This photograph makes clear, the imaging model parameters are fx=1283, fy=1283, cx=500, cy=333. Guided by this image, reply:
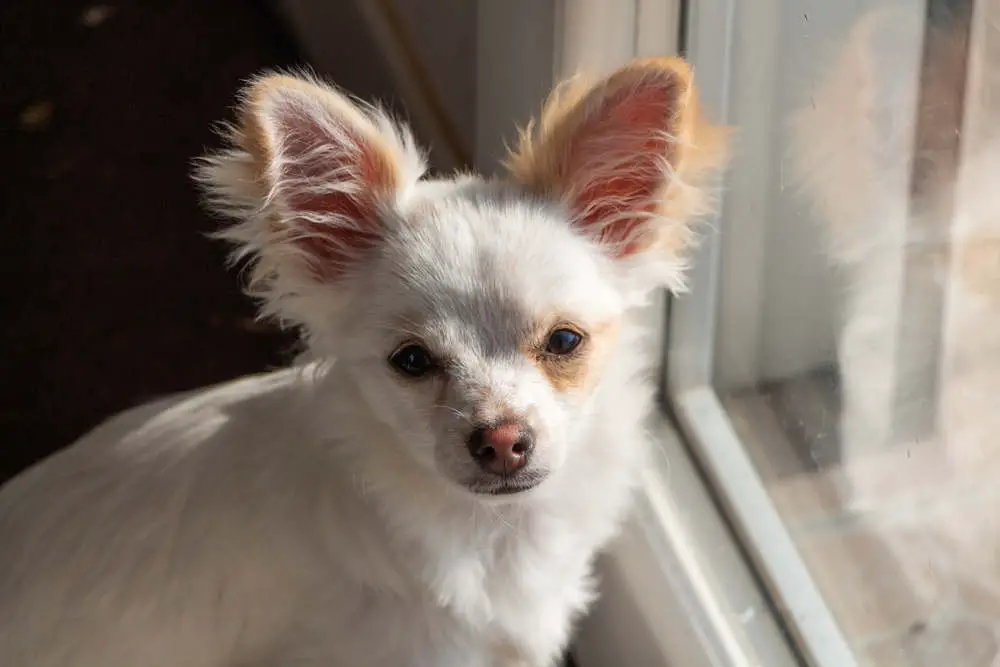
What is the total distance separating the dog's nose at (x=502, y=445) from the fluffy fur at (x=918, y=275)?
0.56 metres

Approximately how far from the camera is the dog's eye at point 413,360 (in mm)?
1124

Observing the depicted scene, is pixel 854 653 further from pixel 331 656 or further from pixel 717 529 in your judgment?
pixel 331 656

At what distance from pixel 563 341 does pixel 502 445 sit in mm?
117

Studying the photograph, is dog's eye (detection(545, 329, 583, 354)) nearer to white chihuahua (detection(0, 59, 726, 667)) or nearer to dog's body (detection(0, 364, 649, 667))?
white chihuahua (detection(0, 59, 726, 667))

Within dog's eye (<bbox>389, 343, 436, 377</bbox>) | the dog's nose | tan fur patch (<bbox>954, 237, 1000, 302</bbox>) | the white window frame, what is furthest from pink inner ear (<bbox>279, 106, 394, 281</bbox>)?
tan fur patch (<bbox>954, 237, 1000, 302</bbox>)

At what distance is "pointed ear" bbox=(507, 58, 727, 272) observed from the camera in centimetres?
108

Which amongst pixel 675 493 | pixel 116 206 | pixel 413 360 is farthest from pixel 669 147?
pixel 116 206

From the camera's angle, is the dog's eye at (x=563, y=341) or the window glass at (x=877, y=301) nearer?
the dog's eye at (x=563, y=341)

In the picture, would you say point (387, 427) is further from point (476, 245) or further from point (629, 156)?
point (629, 156)

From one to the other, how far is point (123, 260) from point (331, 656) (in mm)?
1041

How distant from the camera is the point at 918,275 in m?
1.43

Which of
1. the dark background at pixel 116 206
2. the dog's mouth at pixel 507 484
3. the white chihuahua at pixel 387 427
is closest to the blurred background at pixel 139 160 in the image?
the dark background at pixel 116 206

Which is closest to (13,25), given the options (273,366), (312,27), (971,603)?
(312,27)

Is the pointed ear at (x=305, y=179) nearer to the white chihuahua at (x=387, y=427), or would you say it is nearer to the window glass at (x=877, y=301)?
the white chihuahua at (x=387, y=427)
